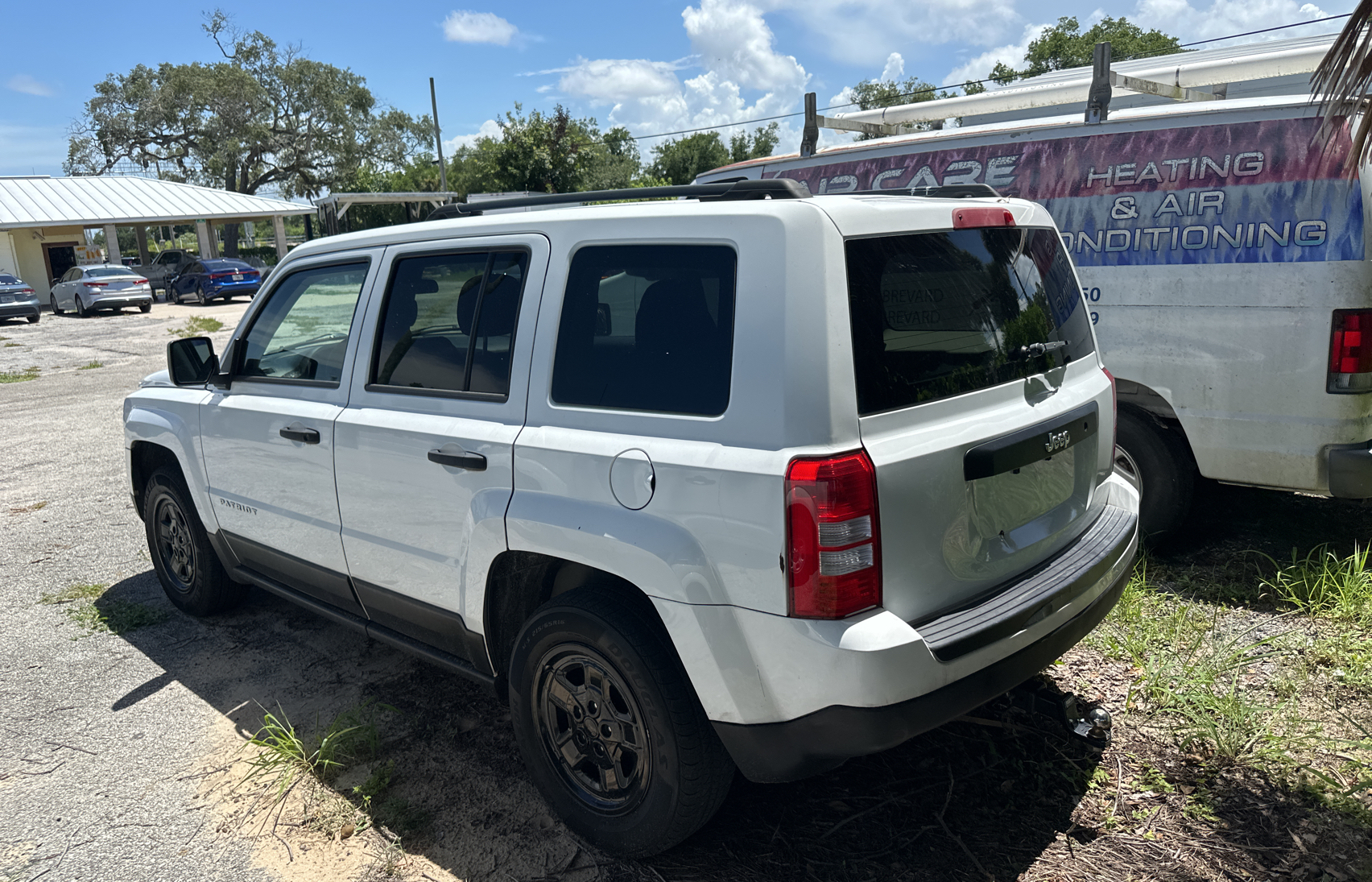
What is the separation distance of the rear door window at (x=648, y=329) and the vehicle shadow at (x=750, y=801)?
1425 mm

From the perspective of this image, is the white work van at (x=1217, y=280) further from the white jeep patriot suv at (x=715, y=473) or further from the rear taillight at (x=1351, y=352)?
the white jeep patriot suv at (x=715, y=473)

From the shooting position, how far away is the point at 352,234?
373 cm

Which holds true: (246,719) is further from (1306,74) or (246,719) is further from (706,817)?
(1306,74)

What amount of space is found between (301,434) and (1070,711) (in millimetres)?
3021

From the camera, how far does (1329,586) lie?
4.32m

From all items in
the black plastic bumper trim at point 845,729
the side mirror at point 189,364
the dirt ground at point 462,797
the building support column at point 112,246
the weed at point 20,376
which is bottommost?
the dirt ground at point 462,797

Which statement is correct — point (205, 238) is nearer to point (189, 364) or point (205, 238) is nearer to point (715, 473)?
point (189, 364)

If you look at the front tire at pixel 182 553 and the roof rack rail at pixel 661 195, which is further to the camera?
the front tire at pixel 182 553

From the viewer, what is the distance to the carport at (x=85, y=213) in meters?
34.8

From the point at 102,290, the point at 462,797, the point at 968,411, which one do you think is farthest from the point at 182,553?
the point at 102,290

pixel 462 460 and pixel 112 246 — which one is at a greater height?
pixel 112 246

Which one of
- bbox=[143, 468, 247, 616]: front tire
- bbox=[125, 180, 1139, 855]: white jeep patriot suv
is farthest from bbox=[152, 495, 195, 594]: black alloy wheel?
bbox=[125, 180, 1139, 855]: white jeep patriot suv

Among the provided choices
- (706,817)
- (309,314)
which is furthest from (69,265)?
(706,817)

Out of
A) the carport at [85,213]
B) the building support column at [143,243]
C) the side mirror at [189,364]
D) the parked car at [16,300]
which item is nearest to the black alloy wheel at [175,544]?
the side mirror at [189,364]
